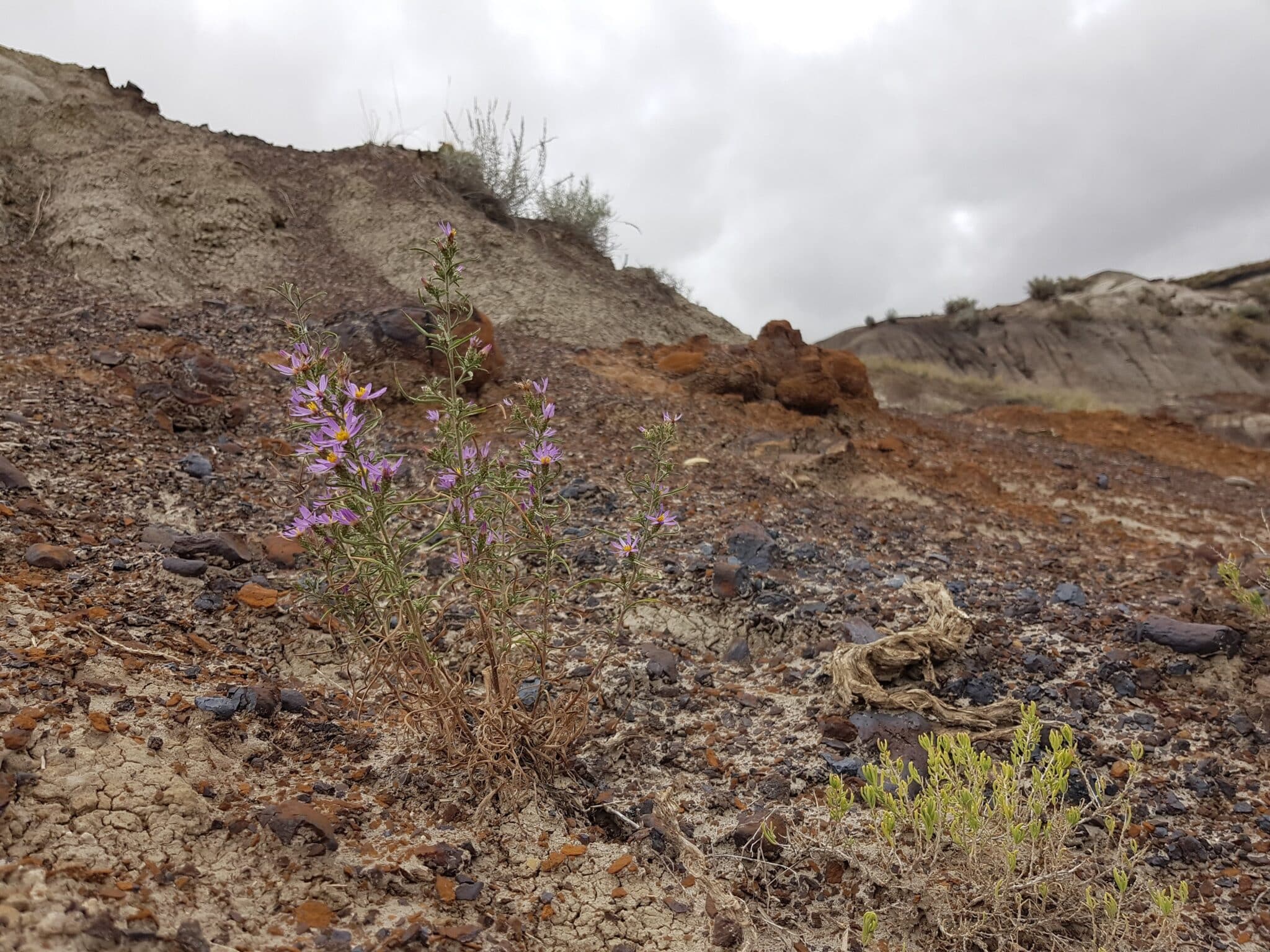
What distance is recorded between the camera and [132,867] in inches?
61.7

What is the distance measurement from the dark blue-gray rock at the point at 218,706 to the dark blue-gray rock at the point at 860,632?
7.70 feet

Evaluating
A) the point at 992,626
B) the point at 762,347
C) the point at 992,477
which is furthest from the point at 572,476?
the point at 992,477

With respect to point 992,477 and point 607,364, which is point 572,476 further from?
point 992,477

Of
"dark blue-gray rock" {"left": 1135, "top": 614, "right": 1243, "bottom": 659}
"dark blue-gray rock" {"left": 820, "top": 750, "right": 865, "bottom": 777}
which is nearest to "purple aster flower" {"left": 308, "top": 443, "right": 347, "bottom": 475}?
"dark blue-gray rock" {"left": 820, "top": 750, "right": 865, "bottom": 777}

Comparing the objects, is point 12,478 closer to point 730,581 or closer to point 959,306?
point 730,581

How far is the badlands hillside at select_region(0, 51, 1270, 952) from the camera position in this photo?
1.75 m

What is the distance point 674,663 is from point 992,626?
61.1 inches

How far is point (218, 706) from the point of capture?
2273 mm

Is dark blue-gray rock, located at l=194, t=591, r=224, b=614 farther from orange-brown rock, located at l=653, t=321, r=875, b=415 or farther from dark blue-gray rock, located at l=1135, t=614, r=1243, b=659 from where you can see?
orange-brown rock, located at l=653, t=321, r=875, b=415

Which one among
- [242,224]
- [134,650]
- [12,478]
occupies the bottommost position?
[134,650]

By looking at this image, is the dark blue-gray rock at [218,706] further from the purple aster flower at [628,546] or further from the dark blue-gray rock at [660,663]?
the dark blue-gray rock at [660,663]

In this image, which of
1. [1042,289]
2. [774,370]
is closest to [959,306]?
[1042,289]

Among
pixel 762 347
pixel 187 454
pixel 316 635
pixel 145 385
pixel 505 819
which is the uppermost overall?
pixel 762 347

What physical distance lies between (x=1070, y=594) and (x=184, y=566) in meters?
4.30
